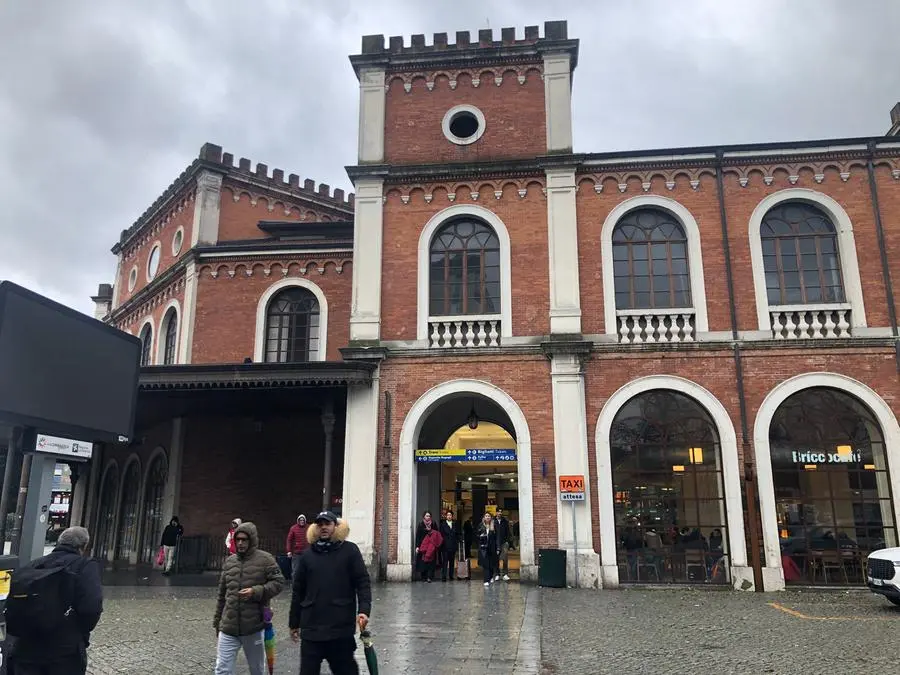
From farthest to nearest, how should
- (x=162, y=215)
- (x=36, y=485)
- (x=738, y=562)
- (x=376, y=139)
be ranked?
(x=162, y=215) < (x=376, y=139) < (x=738, y=562) < (x=36, y=485)

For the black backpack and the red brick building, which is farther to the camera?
the red brick building

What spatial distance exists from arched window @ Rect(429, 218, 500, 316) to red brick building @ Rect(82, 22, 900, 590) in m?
0.05

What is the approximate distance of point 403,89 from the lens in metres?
17.7

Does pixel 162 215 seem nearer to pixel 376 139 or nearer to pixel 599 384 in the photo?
pixel 376 139

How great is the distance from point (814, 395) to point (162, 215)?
2131 cm

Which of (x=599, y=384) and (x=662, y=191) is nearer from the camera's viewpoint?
(x=599, y=384)

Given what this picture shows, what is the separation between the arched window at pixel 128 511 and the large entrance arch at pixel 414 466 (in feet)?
38.3

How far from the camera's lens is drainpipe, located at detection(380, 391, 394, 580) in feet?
48.7

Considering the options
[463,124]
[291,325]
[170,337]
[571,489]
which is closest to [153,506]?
[170,337]

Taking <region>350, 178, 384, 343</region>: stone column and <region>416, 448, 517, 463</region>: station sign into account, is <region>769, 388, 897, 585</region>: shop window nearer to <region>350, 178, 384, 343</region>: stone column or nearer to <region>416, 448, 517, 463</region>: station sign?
<region>416, 448, 517, 463</region>: station sign

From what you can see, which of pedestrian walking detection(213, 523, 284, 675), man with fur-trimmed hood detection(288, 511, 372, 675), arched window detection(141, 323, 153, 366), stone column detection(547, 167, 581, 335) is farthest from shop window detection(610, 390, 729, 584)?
arched window detection(141, 323, 153, 366)

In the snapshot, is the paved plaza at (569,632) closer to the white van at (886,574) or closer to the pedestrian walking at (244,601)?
the white van at (886,574)

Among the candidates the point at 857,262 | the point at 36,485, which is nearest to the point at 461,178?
the point at 857,262

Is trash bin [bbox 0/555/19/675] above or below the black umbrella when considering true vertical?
above
